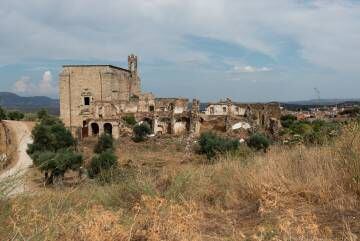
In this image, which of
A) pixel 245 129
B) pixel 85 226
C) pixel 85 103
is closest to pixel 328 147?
pixel 85 226

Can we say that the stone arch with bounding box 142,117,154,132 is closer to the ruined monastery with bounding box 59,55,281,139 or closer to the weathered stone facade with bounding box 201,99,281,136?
the ruined monastery with bounding box 59,55,281,139

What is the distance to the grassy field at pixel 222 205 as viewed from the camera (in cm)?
314

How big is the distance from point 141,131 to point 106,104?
7784mm

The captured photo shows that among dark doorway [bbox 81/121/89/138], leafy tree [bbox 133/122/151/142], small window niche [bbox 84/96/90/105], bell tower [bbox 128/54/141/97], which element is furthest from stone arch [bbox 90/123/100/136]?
bell tower [bbox 128/54/141/97]

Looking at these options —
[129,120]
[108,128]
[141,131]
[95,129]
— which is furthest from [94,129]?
[141,131]

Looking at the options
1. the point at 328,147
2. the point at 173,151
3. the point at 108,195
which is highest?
the point at 328,147

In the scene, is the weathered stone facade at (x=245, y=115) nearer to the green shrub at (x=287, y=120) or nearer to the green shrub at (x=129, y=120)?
the green shrub at (x=287, y=120)

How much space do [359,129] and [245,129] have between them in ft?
106

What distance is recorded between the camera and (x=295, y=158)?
571cm

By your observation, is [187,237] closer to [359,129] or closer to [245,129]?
[359,129]

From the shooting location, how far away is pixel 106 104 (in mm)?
41906

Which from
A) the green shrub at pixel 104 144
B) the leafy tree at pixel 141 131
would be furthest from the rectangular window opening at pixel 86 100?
the green shrub at pixel 104 144

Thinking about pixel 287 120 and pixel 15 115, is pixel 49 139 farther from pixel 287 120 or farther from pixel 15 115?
pixel 287 120

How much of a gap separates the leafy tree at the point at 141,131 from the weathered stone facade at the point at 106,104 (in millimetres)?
2470
